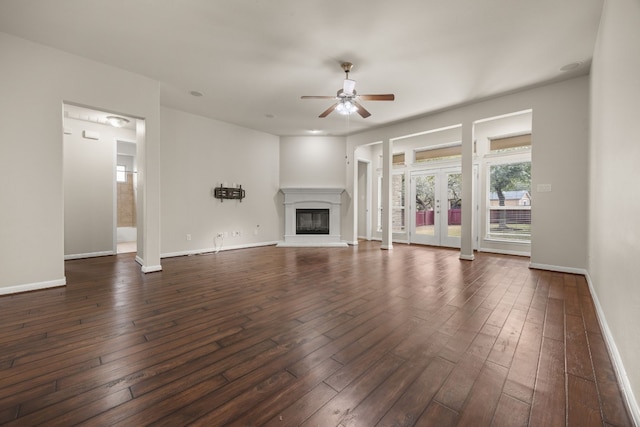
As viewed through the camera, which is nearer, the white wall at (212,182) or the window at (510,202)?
the white wall at (212,182)

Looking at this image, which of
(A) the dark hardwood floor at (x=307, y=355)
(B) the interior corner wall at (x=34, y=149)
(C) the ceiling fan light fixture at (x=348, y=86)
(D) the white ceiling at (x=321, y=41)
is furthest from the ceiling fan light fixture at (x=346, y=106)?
(B) the interior corner wall at (x=34, y=149)

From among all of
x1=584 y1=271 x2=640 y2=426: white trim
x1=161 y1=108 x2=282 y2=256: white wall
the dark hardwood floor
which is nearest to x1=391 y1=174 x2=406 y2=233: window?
x1=161 y1=108 x2=282 y2=256: white wall

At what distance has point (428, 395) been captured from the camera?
142cm

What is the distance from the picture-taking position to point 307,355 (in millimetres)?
1818

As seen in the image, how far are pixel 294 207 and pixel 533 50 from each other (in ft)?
18.7

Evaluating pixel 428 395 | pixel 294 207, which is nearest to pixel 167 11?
pixel 428 395

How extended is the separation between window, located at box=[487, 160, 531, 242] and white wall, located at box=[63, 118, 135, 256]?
856 centimetres

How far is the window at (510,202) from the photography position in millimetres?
5586

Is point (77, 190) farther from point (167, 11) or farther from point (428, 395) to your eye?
point (428, 395)

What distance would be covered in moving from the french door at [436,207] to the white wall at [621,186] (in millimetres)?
4019

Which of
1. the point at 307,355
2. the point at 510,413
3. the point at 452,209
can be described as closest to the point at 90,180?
the point at 307,355

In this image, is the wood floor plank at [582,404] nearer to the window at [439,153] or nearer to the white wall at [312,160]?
the window at [439,153]

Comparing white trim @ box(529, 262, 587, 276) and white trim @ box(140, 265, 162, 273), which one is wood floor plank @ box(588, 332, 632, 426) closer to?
white trim @ box(529, 262, 587, 276)

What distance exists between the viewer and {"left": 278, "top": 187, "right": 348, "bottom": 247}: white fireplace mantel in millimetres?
7363
